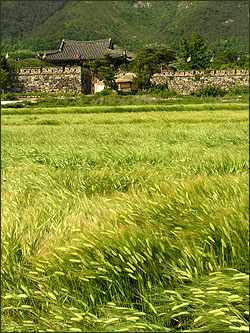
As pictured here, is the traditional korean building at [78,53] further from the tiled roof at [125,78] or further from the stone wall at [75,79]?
the tiled roof at [125,78]

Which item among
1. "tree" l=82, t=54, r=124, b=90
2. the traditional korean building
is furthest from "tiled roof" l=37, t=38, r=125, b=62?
"tree" l=82, t=54, r=124, b=90

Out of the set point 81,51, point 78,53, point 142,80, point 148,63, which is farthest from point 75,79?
point 81,51

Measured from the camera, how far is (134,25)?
12638 centimetres

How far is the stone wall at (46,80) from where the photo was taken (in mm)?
34812

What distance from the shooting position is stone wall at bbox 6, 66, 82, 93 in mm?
34812

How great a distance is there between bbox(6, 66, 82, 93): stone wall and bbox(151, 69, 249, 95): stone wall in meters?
10.2

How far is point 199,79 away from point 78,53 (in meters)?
19.5

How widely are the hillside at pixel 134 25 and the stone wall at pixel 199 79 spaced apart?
243 feet

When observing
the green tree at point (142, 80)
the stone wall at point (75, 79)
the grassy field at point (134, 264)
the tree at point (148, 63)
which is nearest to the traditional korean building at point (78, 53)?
the tree at point (148, 63)

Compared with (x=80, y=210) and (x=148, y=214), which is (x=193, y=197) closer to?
(x=148, y=214)

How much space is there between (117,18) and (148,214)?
143m

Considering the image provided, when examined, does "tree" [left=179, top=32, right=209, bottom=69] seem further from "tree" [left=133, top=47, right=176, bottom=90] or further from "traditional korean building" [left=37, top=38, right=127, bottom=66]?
"traditional korean building" [left=37, top=38, right=127, bottom=66]

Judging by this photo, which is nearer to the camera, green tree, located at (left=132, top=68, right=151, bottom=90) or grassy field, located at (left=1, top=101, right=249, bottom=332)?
grassy field, located at (left=1, top=101, right=249, bottom=332)

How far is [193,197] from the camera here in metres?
1.41
